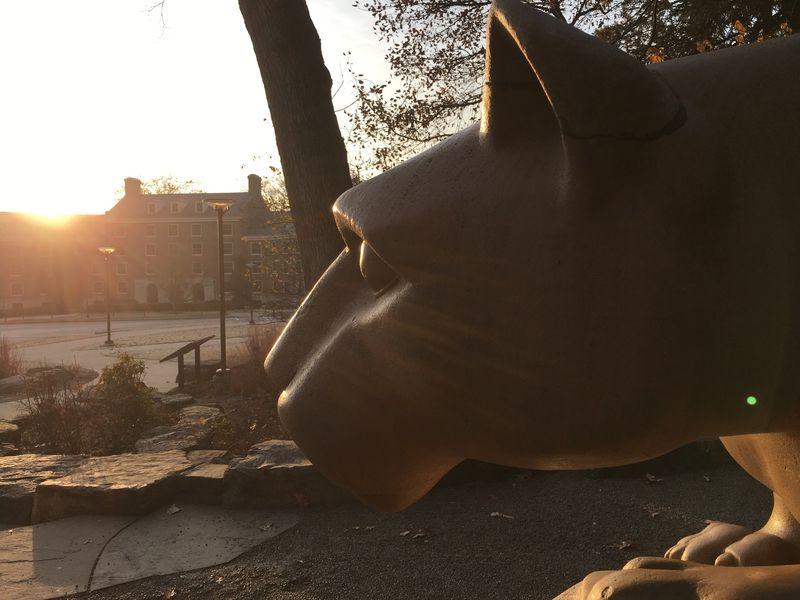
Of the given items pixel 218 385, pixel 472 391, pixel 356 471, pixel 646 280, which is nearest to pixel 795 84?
pixel 646 280

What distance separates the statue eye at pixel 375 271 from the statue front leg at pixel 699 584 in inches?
19.0

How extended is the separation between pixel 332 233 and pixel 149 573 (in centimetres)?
272

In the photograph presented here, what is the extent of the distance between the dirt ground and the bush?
13.0 ft

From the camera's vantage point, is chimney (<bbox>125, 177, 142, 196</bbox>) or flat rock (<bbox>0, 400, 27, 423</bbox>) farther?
chimney (<bbox>125, 177, 142, 196</bbox>)

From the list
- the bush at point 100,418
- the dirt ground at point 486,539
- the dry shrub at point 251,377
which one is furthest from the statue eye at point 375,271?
the dry shrub at point 251,377

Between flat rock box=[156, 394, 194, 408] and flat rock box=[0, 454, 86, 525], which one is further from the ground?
flat rock box=[0, 454, 86, 525]

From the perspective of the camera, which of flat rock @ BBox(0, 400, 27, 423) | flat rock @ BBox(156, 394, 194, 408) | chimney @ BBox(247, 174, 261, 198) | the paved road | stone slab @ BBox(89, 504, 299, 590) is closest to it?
stone slab @ BBox(89, 504, 299, 590)

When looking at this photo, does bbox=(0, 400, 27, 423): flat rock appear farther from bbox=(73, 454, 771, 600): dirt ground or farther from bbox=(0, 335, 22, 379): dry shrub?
bbox=(73, 454, 771, 600): dirt ground

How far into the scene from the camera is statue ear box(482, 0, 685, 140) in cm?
72

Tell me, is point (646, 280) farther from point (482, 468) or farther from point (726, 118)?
point (482, 468)

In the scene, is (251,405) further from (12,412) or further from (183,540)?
(183,540)

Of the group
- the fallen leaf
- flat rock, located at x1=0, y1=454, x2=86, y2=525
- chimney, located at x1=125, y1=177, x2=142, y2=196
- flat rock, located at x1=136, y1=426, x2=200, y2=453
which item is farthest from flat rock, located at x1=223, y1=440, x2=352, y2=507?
chimney, located at x1=125, y1=177, x2=142, y2=196

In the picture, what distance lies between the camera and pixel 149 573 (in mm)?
4148

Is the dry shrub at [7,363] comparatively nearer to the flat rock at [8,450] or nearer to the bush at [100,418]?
the bush at [100,418]
